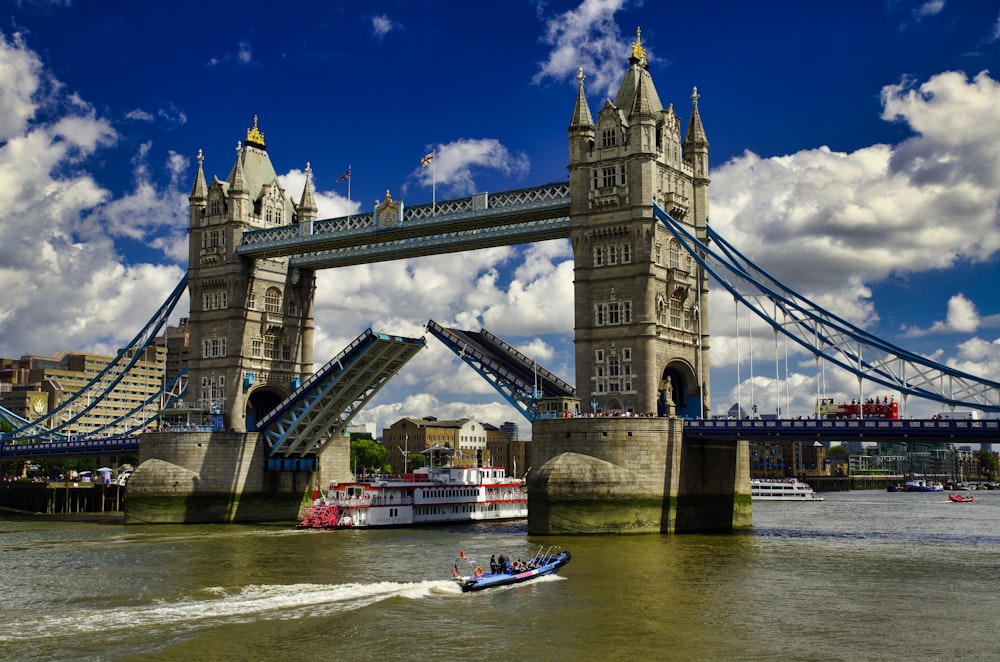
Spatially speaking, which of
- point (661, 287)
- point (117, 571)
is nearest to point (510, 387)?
point (661, 287)

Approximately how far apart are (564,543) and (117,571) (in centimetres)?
2203

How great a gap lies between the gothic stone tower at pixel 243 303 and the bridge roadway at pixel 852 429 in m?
38.3

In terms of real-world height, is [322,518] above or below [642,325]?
below

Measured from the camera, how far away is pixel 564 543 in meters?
57.3

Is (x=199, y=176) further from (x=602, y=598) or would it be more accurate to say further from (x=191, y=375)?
(x=602, y=598)

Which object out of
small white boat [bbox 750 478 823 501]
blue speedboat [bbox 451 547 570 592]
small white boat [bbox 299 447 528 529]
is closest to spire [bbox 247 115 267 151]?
small white boat [bbox 299 447 528 529]

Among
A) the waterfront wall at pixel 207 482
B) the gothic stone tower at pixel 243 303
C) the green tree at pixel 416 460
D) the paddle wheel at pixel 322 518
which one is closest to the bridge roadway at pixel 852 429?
the paddle wheel at pixel 322 518

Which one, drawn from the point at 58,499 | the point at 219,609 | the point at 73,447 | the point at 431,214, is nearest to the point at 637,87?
the point at 431,214

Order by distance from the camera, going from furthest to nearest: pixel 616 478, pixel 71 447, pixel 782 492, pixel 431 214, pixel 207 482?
pixel 782 492 < pixel 71 447 < pixel 207 482 < pixel 431 214 < pixel 616 478

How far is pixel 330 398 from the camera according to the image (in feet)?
264

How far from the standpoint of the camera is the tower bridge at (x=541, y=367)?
62.5 m

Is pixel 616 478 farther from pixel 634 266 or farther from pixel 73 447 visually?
pixel 73 447

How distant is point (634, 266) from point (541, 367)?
9.87 metres

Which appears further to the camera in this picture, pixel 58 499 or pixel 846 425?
pixel 58 499
